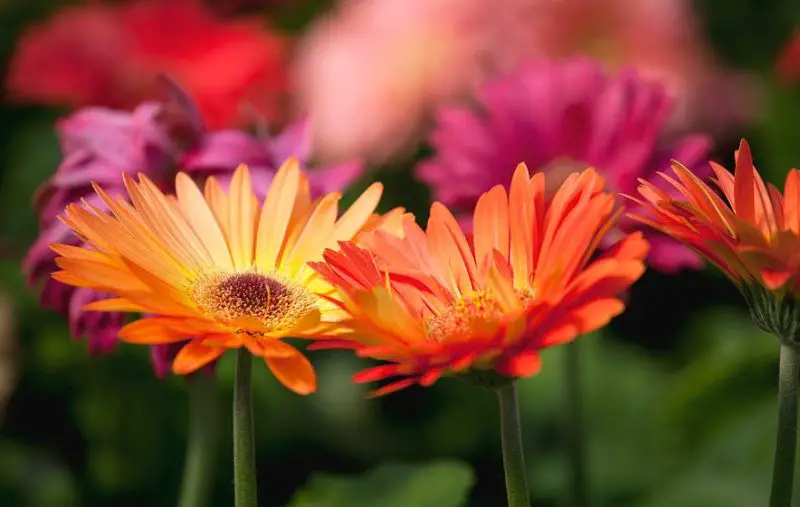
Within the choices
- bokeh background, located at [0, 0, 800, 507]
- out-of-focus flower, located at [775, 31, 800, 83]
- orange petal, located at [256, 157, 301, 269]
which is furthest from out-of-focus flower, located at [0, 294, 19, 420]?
out-of-focus flower, located at [775, 31, 800, 83]

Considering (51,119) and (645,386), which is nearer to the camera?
(645,386)

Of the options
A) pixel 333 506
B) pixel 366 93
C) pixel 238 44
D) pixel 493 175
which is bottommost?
pixel 333 506

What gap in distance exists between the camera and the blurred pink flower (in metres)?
0.38

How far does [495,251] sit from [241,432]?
76 mm

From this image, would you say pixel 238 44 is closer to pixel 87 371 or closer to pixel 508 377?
pixel 87 371

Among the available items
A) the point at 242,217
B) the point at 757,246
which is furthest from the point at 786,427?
the point at 242,217

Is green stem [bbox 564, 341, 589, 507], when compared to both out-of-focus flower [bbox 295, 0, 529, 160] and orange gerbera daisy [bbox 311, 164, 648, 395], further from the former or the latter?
out-of-focus flower [bbox 295, 0, 529, 160]

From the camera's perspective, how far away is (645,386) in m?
0.68

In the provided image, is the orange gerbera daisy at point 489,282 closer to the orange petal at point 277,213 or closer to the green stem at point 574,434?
the orange petal at point 277,213

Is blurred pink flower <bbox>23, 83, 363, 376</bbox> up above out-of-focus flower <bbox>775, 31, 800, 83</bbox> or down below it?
below

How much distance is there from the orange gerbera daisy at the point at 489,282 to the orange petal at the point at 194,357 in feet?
0.08

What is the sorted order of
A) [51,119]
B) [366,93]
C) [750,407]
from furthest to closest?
[51,119] → [366,93] → [750,407]

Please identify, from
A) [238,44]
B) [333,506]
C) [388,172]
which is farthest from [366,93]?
[333,506]

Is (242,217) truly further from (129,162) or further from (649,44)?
(649,44)
